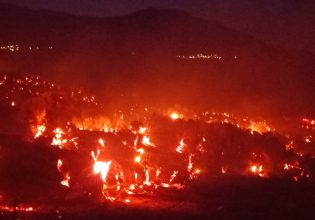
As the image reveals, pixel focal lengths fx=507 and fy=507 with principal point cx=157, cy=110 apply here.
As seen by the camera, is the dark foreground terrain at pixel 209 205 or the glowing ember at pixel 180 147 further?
the glowing ember at pixel 180 147

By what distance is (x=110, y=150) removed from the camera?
1770 cm

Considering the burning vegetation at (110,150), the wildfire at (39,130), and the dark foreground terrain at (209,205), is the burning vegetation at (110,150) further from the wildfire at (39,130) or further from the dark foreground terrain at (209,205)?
the dark foreground terrain at (209,205)

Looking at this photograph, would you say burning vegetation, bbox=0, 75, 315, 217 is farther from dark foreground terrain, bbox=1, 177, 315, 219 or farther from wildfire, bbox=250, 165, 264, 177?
dark foreground terrain, bbox=1, 177, 315, 219

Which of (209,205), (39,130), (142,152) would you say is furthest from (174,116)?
(209,205)

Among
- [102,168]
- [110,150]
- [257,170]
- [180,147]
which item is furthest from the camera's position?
[257,170]

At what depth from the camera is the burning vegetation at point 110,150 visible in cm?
1539

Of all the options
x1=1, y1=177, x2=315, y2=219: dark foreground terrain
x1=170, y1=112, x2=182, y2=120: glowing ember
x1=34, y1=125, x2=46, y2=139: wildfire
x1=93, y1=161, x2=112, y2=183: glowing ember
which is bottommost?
x1=1, y1=177, x2=315, y2=219: dark foreground terrain

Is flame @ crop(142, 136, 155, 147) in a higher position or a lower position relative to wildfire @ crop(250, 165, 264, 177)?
higher

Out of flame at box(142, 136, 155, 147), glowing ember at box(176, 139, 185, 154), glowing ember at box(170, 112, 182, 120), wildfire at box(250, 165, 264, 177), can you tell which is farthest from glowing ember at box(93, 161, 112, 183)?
wildfire at box(250, 165, 264, 177)

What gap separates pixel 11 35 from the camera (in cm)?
3794

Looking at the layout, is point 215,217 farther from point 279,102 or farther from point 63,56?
point 63,56

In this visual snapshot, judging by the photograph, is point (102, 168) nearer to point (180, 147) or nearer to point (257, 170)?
point (180, 147)

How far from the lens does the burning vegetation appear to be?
50.5 ft

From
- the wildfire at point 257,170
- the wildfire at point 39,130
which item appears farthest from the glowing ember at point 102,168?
the wildfire at point 257,170
